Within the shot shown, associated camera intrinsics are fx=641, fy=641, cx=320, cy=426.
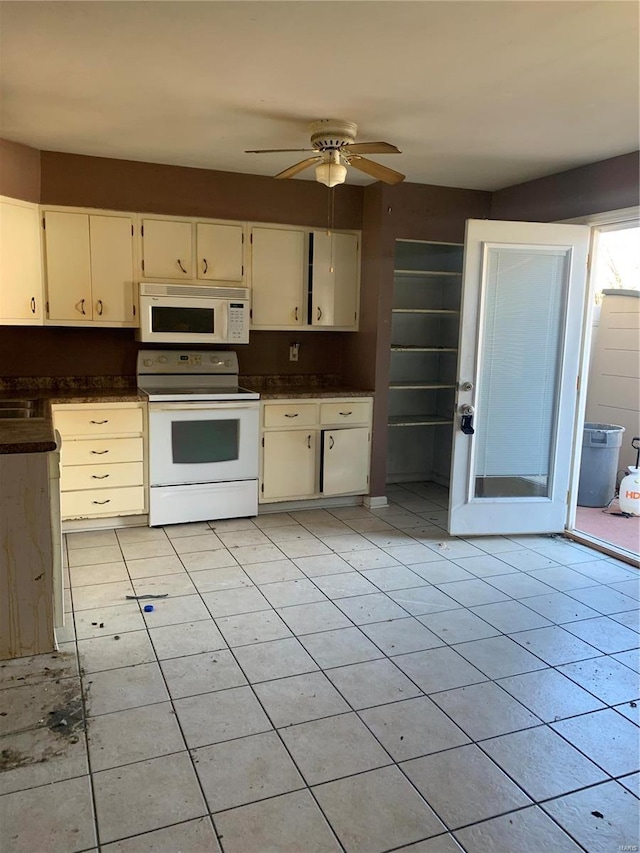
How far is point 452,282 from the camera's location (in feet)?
17.8

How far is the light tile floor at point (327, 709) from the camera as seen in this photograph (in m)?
1.77

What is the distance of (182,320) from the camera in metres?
4.30

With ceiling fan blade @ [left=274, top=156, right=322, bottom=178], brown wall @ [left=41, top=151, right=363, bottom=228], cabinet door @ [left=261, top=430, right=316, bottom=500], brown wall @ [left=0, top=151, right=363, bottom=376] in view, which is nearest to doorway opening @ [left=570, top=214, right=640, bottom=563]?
cabinet door @ [left=261, top=430, right=316, bottom=500]

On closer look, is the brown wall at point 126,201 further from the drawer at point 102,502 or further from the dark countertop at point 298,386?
the drawer at point 102,502

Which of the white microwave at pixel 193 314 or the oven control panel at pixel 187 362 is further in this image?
the oven control panel at pixel 187 362

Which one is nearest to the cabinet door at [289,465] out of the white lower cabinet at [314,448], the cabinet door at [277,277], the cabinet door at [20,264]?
the white lower cabinet at [314,448]

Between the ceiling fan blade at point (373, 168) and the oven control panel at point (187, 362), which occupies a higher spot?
the ceiling fan blade at point (373, 168)

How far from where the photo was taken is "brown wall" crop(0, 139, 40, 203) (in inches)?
147

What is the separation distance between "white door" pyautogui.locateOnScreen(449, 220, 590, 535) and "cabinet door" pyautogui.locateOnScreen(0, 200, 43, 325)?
264cm

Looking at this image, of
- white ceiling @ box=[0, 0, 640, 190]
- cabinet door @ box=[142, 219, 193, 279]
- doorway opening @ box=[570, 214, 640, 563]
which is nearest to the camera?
white ceiling @ box=[0, 0, 640, 190]

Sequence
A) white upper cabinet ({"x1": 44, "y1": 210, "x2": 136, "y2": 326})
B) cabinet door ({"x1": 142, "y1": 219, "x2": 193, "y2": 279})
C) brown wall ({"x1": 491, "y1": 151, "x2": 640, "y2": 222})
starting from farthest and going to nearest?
cabinet door ({"x1": 142, "y1": 219, "x2": 193, "y2": 279}), white upper cabinet ({"x1": 44, "y1": 210, "x2": 136, "y2": 326}), brown wall ({"x1": 491, "y1": 151, "x2": 640, "y2": 222})

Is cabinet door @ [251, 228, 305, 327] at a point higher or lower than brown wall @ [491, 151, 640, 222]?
lower

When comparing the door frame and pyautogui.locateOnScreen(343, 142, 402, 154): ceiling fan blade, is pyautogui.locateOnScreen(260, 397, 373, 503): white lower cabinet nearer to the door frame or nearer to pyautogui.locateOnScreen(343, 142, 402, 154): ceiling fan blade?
the door frame

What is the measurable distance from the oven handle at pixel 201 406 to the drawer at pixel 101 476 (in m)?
0.39
